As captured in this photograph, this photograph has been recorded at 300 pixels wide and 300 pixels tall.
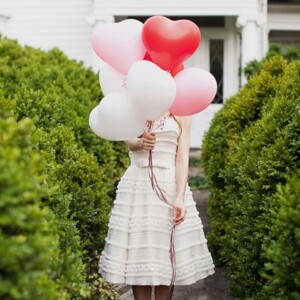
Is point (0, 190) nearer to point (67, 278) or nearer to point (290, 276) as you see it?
point (67, 278)

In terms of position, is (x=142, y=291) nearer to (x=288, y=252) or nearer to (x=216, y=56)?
(x=288, y=252)

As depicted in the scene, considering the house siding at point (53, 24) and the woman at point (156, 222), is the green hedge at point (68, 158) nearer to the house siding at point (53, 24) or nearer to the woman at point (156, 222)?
the woman at point (156, 222)

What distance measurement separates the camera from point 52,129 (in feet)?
16.6

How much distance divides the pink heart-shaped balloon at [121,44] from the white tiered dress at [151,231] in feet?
1.67

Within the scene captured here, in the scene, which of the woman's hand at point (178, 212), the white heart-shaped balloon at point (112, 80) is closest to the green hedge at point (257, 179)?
the woman's hand at point (178, 212)

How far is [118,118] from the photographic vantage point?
3826mm

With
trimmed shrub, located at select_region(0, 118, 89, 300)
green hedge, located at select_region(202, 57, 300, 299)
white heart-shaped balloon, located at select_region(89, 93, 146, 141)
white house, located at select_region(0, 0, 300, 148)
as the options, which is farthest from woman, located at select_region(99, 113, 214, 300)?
white house, located at select_region(0, 0, 300, 148)

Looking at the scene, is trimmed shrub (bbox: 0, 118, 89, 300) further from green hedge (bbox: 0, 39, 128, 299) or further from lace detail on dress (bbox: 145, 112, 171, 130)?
lace detail on dress (bbox: 145, 112, 171, 130)

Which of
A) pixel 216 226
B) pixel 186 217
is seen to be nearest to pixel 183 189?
pixel 186 217

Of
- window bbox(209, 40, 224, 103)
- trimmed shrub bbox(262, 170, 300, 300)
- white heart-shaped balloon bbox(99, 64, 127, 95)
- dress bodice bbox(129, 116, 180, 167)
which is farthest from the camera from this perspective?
window bbox(209, 40, 224, 103)

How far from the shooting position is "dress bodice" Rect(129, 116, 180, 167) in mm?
4254

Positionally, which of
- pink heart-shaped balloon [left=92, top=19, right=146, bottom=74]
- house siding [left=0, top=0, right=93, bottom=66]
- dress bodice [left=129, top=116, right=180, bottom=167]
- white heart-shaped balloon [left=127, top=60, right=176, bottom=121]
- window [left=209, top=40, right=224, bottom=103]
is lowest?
dress bodice [left=129, top=116, right=180, bottom=167]

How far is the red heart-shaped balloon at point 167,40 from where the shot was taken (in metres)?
3.82

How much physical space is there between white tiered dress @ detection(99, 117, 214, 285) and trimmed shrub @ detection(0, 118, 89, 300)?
56.8 inches
